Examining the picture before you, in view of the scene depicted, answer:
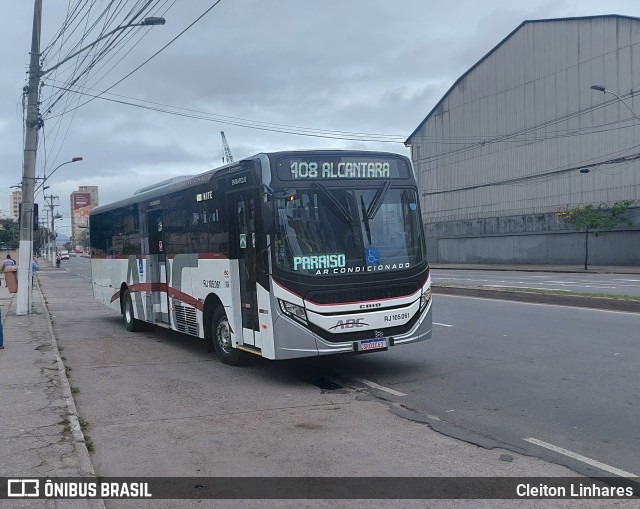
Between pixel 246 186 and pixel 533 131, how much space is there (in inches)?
1786

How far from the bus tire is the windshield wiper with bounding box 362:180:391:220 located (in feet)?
29.1

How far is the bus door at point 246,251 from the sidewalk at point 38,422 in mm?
2560

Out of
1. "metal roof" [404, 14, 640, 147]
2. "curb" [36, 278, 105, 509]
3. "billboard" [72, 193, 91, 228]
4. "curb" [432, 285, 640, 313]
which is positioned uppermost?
"metal roof" [404, 14, 640, 147]

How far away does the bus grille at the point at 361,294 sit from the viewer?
30.7ft

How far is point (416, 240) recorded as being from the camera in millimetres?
10148

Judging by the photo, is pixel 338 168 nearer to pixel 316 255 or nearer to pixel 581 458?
pixel 316 255

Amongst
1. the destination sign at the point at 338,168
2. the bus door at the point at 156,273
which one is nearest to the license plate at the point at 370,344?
the destination sign at the point at 338,168

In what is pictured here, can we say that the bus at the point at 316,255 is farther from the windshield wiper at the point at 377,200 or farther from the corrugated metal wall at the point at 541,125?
the corrugated metal wall at the point at 541,125

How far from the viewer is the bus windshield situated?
30.8 ft

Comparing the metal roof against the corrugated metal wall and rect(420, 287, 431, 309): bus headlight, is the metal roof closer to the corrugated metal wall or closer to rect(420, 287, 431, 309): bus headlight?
the corrugated metal wall

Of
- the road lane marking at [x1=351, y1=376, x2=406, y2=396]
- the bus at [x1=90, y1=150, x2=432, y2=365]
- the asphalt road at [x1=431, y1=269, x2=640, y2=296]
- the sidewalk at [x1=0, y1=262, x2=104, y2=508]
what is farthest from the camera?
the asphalt road at [x1=431, y1=269, x2=640, y2=296]

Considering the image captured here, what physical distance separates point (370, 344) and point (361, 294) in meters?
0.69

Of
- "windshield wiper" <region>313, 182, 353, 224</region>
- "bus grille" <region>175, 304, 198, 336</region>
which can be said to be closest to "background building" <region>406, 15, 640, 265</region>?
"bus grille" <region>175, 304, 198, 336</region>

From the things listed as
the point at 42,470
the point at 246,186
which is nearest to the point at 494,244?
the point at 246,186
